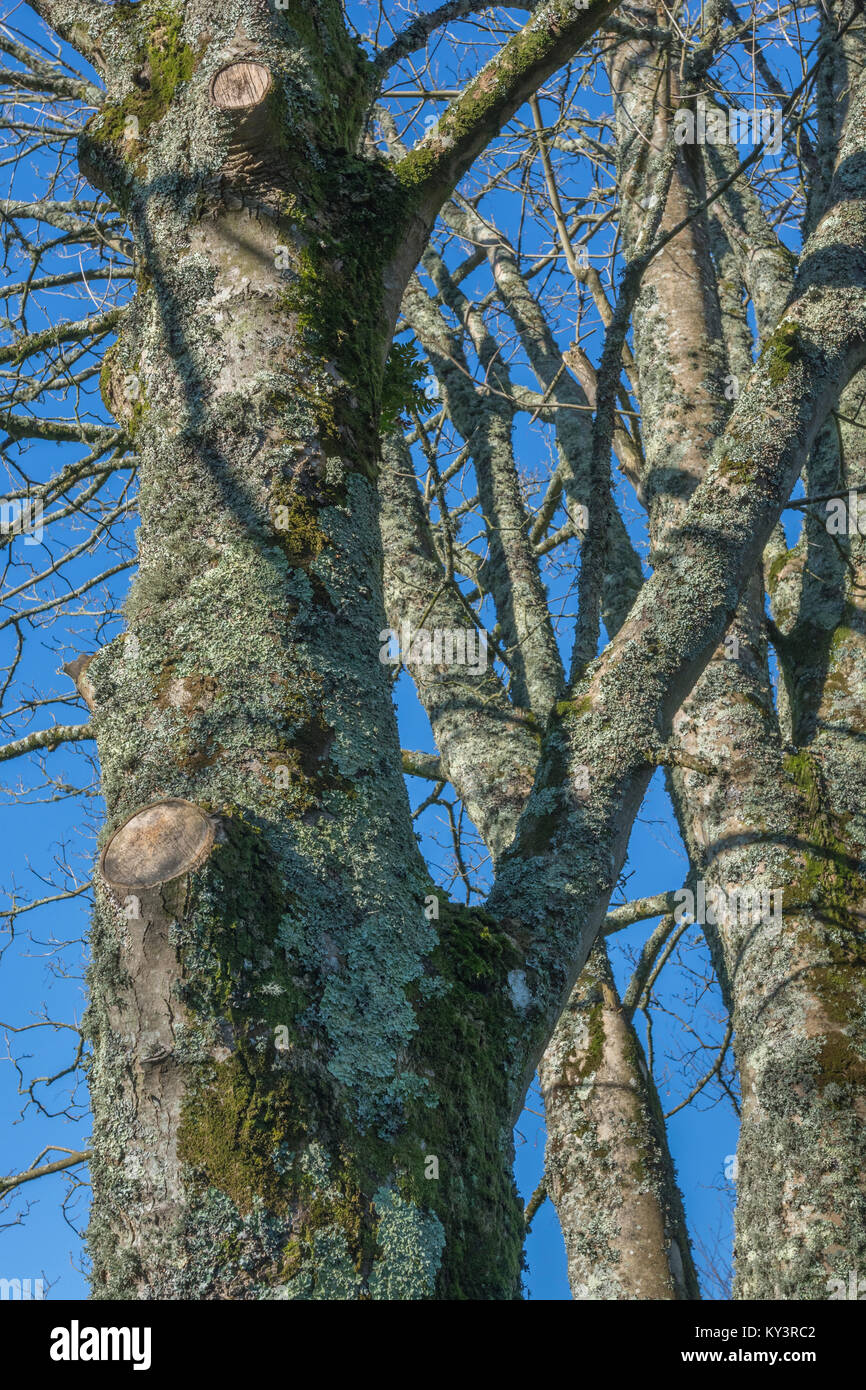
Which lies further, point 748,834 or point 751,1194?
point 748,834

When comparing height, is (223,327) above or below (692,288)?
below

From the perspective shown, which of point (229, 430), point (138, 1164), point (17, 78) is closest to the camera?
point (138, 1164)

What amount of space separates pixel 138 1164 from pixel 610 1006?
8.48 ft

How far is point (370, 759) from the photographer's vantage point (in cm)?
196

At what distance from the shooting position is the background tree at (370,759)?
62.8 inches

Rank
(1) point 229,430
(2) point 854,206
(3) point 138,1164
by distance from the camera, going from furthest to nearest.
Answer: (2) point 854,206
(1) point 229,430
(3) point 138,1164

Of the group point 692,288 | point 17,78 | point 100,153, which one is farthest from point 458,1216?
point 692,288

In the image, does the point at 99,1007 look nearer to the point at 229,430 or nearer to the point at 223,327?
the point at 229,430

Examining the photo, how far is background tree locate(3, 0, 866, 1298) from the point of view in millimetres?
1596

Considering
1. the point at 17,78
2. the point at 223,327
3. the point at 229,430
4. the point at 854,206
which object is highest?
the point at 17,78

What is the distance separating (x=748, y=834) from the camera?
339cm

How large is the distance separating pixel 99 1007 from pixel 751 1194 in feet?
6.43

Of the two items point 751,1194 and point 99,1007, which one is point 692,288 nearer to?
point 751,1194
